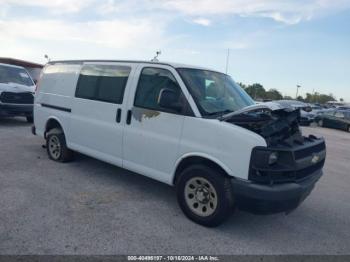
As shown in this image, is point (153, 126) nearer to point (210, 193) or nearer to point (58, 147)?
point (210, 193)

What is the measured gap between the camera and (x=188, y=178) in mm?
4250

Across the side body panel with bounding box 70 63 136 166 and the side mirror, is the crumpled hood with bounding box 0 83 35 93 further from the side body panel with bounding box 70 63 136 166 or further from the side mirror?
the side mirror

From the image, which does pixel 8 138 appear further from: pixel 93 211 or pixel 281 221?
pixel 281 221

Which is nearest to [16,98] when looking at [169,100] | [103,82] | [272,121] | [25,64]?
[103,82]

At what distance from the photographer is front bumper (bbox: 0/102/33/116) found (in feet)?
34.9

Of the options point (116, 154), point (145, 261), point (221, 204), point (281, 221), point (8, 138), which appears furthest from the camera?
point (8, 138)

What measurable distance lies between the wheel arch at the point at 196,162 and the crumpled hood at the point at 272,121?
0.53 metres

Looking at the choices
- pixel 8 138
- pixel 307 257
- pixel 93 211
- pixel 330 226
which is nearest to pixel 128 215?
pixel 93 211

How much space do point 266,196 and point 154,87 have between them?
7.22ft

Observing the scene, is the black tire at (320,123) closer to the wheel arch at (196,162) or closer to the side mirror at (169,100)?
the wheel arch at (196,162)

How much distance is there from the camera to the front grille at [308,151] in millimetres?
3906

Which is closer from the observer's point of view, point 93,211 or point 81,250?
point 81,250

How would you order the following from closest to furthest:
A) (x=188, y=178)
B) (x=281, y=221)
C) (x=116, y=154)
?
(x=188, y=178), (x=281, y=221), (x=116, y=154)

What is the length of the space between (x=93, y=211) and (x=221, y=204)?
5.71ft
